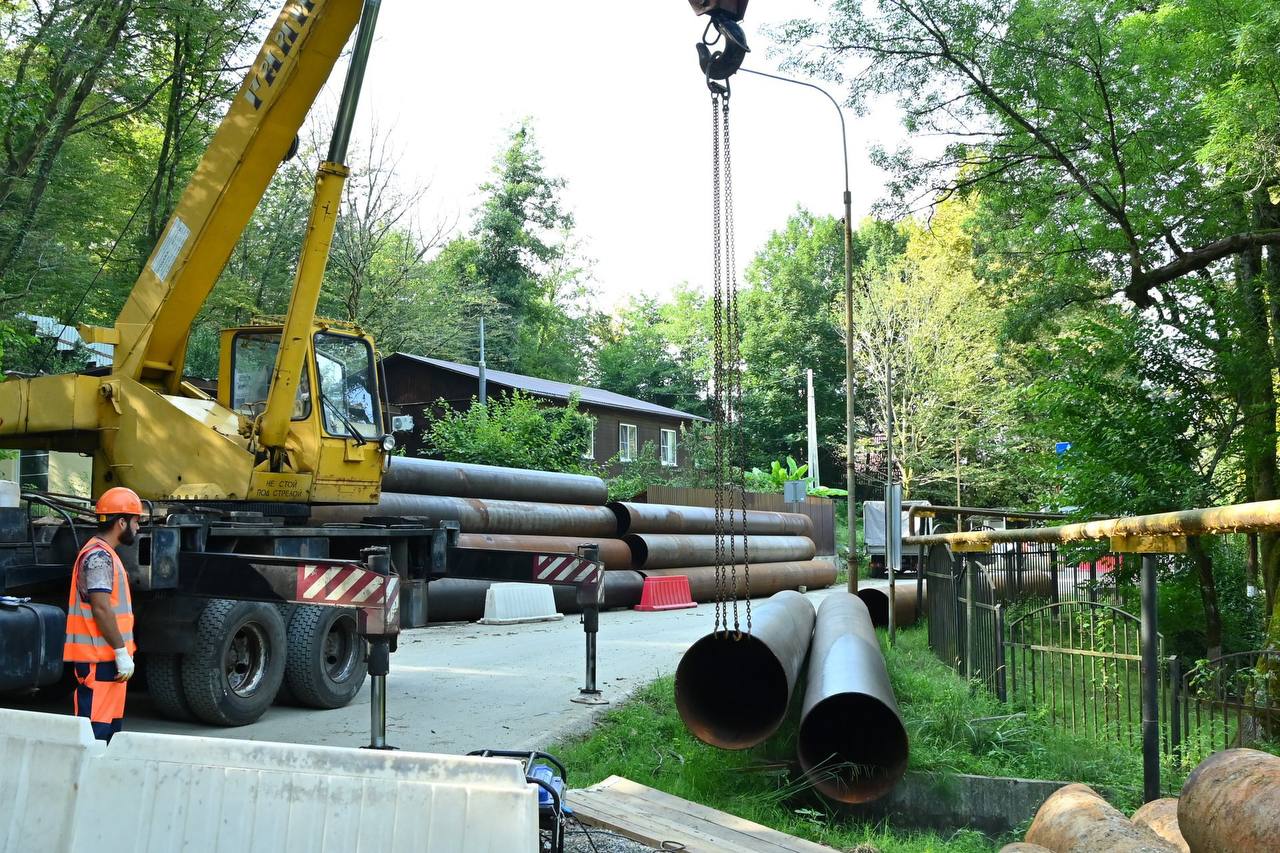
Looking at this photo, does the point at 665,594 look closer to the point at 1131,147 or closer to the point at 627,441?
the point at 1131,147

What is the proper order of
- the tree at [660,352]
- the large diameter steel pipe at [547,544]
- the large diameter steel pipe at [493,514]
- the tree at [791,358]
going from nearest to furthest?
the large diameter steel pipe at [493,514] → the large diameter steel pipe at [547,544] → the tree at [791,358] → the tree at [660,352]

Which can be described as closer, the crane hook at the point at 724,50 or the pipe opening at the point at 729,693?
the crane hook at the point at 724,50

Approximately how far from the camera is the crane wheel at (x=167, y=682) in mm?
8102

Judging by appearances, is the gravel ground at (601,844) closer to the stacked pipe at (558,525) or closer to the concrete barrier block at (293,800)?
the concrete barrier block at (293,800)

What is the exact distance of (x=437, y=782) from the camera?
345 centimetres

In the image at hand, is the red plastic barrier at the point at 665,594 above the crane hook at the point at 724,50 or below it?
below

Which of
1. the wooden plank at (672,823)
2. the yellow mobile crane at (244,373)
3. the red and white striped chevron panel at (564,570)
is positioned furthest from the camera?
the red and white striped chevron panel at (564,570)

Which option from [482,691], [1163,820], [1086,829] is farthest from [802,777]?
[482,691]

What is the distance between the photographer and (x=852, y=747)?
7645 millimetres

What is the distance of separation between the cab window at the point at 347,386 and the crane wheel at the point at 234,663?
182 cm

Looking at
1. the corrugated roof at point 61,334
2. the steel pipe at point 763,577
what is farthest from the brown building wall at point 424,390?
the steel pipe at point 763,577

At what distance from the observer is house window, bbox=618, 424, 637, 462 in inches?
1547

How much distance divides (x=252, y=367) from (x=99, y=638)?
444 cm

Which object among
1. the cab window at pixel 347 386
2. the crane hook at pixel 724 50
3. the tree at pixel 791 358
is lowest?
the cab window at pixel 347 386
